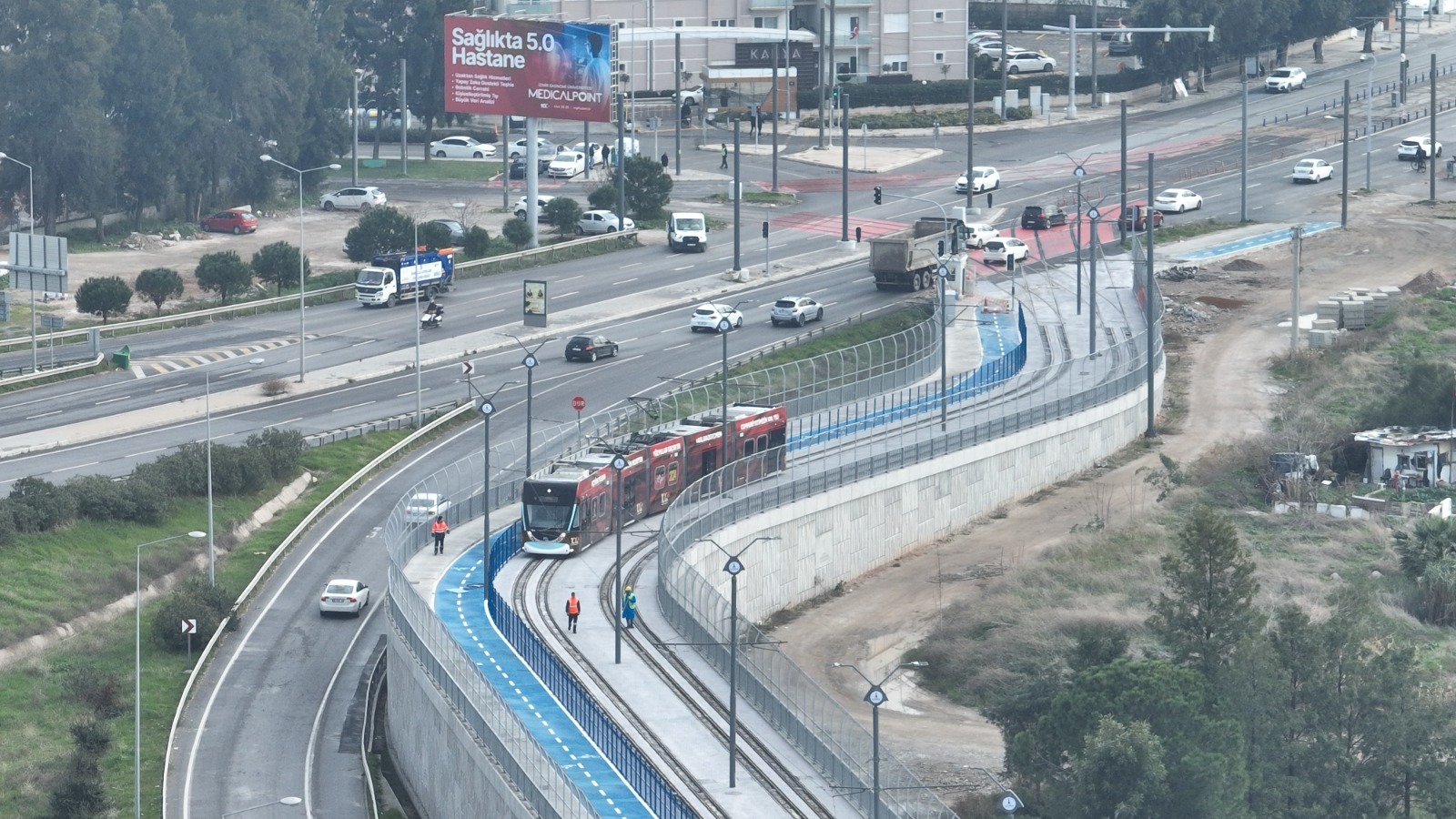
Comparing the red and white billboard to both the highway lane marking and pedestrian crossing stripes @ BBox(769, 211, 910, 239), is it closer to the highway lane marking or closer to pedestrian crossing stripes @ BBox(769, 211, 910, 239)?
pedestrian crossing stripes @ BBox(769, 211, 910, 239)

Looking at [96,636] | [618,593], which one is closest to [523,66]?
[96,636]

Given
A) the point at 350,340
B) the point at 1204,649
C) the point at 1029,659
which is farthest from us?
the point at 350,340

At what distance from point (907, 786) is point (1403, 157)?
9782 cm

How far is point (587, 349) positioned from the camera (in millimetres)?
96250

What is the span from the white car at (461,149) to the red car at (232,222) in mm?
21793

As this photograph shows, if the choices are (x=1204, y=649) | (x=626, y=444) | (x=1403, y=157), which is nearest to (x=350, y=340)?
(x=626, y=444)

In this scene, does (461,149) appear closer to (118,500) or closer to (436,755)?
(118,500)

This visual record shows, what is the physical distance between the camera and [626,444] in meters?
72.4

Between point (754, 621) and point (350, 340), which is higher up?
point (350, 340)

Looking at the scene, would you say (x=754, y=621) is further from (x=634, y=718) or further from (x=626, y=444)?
(x=634, y=718)

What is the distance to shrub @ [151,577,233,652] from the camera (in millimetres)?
70312

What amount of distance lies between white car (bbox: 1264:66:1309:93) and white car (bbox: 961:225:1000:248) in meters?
43.4

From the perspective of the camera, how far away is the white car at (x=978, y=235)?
116312 millimetres

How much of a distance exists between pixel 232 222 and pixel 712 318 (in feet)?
128
